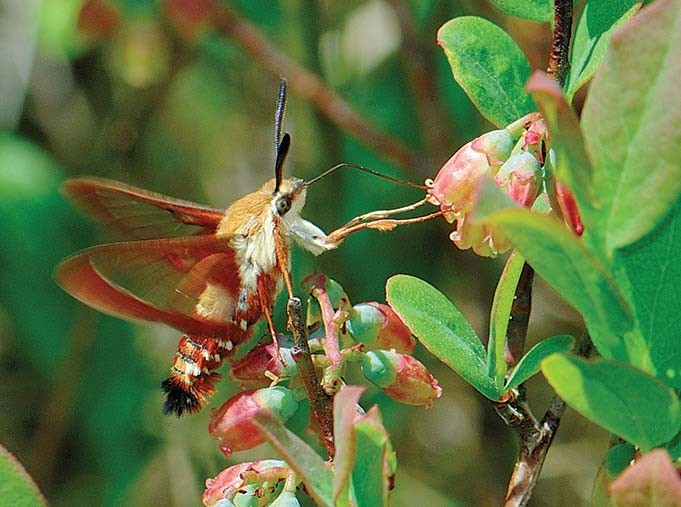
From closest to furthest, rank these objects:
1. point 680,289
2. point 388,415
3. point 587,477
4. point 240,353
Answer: point 680,289, point 240,353, point 388,415, point 587,477

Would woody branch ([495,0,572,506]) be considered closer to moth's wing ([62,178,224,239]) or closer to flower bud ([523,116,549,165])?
flower bud ([523,116,549,165])

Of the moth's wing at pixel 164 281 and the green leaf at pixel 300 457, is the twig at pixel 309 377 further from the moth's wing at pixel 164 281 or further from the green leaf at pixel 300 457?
the moth's wing at pixel 164 281

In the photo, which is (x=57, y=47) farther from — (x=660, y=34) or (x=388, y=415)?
(x=660, y=34)

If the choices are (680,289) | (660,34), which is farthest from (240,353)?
(660,34)

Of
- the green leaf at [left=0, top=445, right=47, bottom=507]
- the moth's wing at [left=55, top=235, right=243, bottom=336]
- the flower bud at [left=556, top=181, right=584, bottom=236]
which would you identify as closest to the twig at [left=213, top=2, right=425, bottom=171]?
the moth's wing at [left=55, top=235, right=243, bottom=336]

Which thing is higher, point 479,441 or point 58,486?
point 479,441

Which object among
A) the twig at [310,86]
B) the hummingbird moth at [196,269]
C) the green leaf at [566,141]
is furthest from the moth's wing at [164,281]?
the twig at [310,86]

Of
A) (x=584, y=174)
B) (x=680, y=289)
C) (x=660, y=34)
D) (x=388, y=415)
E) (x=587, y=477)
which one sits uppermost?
(x=660, y=34)
